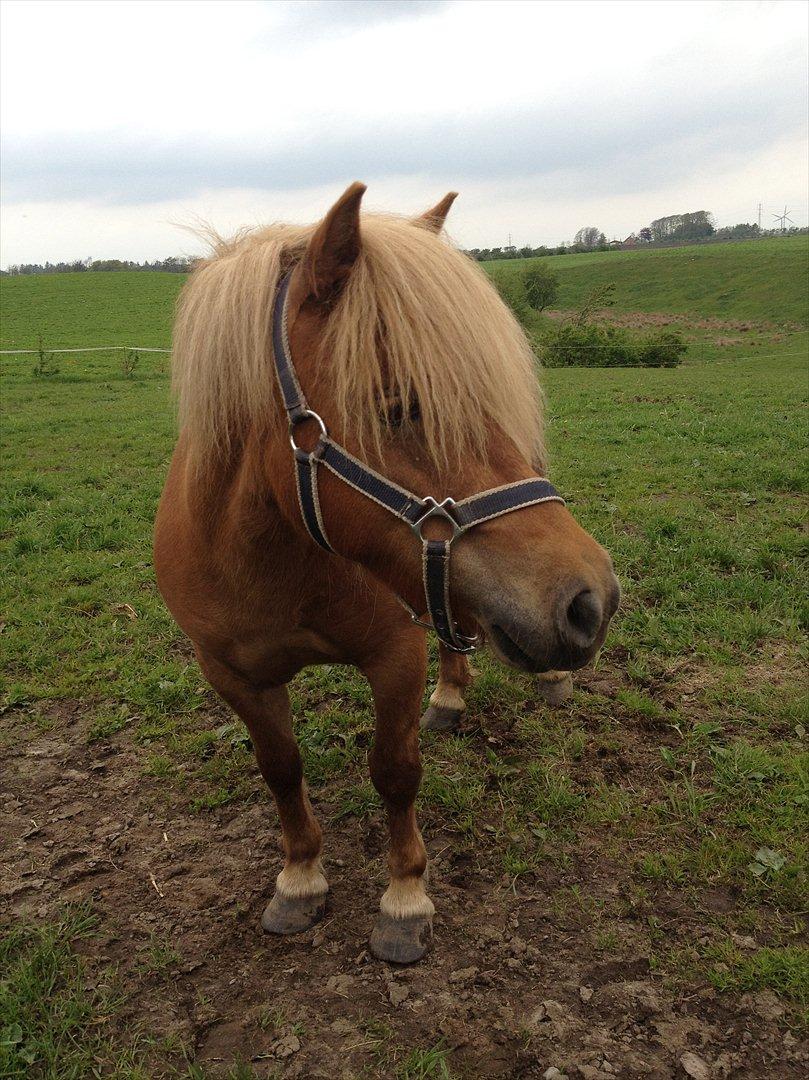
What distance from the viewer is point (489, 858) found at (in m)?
3.02

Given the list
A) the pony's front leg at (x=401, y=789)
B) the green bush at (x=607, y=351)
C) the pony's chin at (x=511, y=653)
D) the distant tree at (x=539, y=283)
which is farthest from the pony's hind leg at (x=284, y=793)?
the distant tree at (x=539, y=283)

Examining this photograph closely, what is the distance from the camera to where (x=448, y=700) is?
3.92m

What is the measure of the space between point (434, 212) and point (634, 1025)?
2.65 meters

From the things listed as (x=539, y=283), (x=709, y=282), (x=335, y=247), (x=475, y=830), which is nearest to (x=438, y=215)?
(x=335, y=247)

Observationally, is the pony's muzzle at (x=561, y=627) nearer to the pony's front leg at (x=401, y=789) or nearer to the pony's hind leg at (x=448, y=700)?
the pony's front leg at (x=401, y=789)

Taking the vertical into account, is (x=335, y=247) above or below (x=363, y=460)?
above

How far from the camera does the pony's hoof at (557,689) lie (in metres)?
3.95

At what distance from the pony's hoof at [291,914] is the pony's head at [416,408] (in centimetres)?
163

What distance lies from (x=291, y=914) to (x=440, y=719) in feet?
4.50

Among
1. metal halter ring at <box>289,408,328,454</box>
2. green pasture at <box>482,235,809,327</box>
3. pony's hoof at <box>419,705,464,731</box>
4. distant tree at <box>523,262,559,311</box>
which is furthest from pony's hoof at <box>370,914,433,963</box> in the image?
distant tree at <box>523,262,559,311</box>

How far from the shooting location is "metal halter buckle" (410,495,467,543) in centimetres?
161

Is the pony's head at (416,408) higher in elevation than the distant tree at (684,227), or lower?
lower

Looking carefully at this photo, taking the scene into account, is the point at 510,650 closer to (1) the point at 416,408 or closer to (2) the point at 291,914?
(1) the point at 416,408

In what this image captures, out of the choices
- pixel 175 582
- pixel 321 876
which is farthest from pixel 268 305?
pixel 321 876
